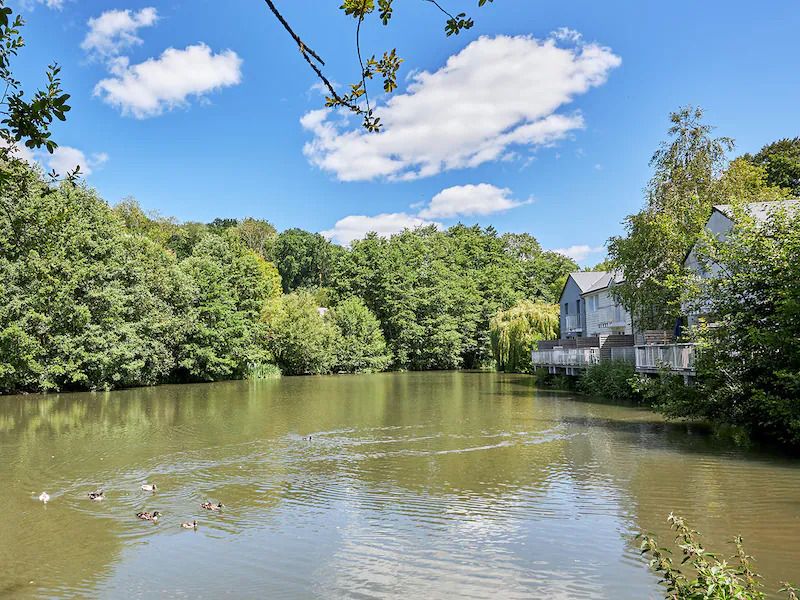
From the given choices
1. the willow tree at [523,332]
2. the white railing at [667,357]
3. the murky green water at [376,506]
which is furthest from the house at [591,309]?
the murky green water at [376,506]

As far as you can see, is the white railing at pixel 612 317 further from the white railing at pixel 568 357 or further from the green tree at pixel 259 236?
the green tree at pixel 259 236

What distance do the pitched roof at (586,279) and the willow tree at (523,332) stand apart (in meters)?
3.45

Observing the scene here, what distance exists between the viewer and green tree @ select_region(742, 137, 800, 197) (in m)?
44.7

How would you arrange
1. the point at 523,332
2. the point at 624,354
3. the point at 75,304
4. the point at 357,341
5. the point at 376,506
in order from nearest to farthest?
the point at 376,506 < the point at 624,354 < the point at 75,304 < the point at 523,332 < the point at 357,341

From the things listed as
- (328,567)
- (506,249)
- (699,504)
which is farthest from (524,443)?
(506,249)

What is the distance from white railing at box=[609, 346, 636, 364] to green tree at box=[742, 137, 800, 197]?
24.6m

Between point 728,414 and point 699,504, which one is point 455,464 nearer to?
point 699,504

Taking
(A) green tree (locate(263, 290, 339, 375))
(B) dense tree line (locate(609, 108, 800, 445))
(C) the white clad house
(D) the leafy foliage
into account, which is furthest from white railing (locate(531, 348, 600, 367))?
(D) the leafy foliage

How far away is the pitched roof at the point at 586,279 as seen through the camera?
47.1m

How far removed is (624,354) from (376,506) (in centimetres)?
1970

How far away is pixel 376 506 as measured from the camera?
34.0 feet

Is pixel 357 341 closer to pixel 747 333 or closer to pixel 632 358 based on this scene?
pixel 632 358

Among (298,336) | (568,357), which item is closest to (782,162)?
(568,357)

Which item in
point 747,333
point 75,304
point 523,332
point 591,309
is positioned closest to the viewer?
point 747,333
